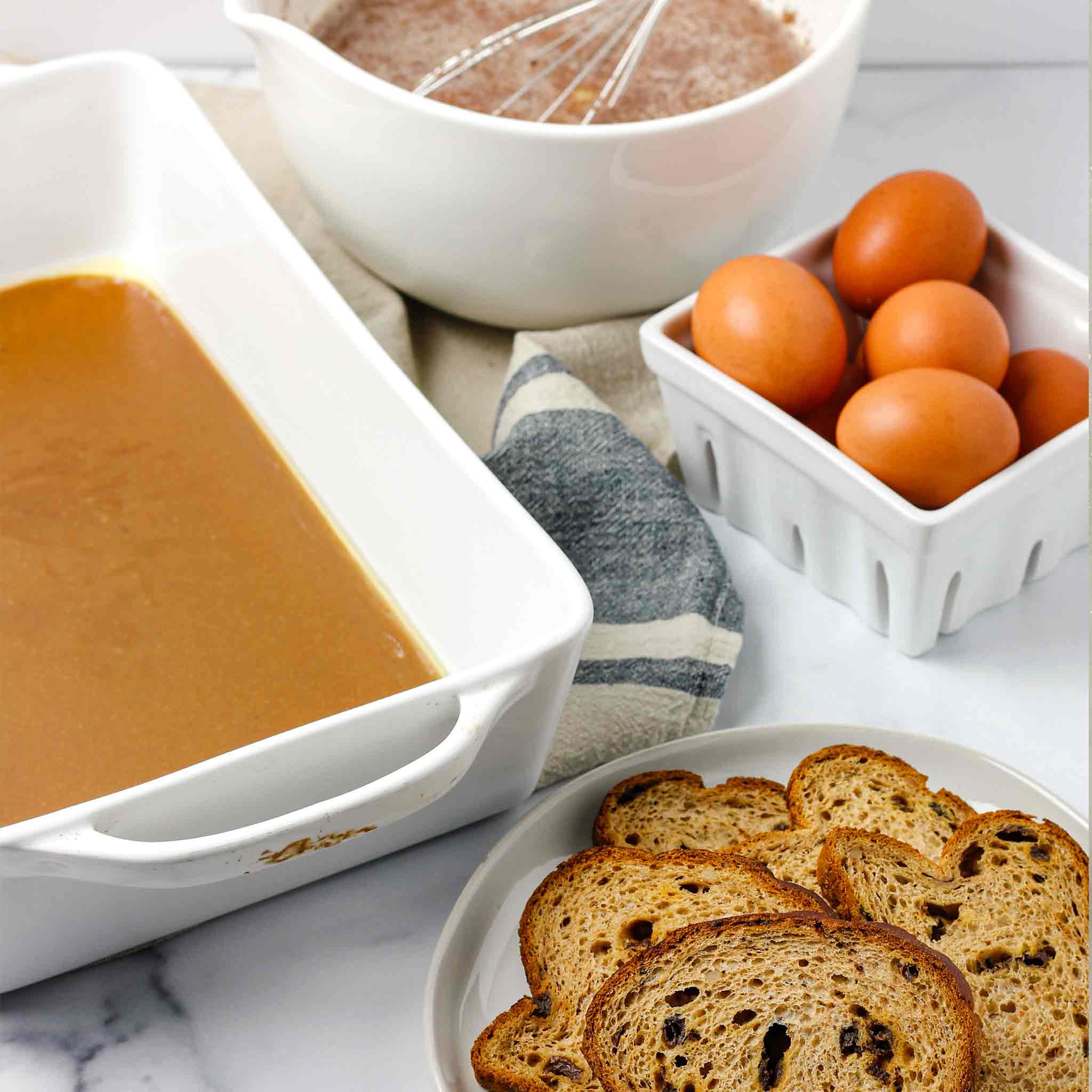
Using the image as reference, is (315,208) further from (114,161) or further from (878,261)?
(878,261)

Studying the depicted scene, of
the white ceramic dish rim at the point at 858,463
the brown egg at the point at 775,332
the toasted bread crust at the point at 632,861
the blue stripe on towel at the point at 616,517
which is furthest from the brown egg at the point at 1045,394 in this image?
the toasted bread crust at the point at 632,861

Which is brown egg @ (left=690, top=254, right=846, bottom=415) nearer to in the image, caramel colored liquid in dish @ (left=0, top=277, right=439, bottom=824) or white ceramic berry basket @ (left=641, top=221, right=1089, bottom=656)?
white ceramic berry basket @ (left=641, top=221, right=1089, bottom=656)

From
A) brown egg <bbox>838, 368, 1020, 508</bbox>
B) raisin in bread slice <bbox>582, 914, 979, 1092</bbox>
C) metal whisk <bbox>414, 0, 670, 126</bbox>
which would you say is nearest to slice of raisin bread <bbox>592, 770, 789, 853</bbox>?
raisin in bread slice <bbox>582, 914, 979, 1092</bbox>

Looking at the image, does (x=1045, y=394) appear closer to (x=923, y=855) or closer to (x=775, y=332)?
(x=775, y=332)

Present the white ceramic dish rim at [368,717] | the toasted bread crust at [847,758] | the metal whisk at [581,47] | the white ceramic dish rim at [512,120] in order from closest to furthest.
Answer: the white ceramic dish rim at [368,717] → the toasted bread crust at [847,758] → the white ceramic dish rim at [512,120] → the metal whisk at [581,47]

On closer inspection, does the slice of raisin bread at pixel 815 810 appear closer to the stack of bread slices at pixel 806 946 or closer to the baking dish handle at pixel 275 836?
the stack of bread slices at pixel 806 946

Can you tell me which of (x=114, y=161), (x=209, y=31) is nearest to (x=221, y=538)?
(x=114, y=161)
